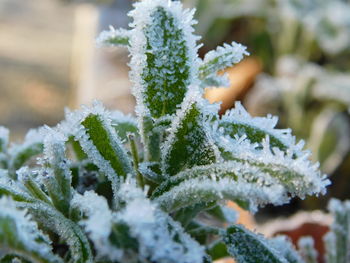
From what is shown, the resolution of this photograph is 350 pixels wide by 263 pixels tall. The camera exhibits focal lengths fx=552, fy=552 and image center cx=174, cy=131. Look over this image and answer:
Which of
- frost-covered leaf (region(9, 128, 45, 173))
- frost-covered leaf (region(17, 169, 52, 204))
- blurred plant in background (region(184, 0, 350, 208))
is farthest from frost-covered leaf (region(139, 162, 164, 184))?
blurred plant in background (region(184, 0, 350, 208))

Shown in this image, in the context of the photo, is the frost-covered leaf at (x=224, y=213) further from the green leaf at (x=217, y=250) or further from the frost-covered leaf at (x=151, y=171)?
the frost-covered leaf at (x=151, y=171)

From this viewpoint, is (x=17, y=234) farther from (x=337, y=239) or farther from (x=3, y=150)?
(x=337, y=239)

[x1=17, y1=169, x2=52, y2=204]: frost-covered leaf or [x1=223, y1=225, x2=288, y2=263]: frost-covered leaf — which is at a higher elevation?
[x1=17, y1=169, x2=52, y2=204]: frost-covered leaf

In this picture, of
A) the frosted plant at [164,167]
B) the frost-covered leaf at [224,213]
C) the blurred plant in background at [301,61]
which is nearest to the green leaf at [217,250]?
the frost-covered leaf at [224,213]

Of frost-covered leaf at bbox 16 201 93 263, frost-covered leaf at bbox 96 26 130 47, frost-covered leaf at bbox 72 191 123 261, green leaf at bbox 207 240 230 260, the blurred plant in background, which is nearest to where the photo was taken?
frost-covered leaf at bbox 72 191 123 261

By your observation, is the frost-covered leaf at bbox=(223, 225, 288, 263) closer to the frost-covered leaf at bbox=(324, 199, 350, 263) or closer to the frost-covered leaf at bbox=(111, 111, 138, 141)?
the frost-covered leaf at bbox=(111, 111, 138, 141)

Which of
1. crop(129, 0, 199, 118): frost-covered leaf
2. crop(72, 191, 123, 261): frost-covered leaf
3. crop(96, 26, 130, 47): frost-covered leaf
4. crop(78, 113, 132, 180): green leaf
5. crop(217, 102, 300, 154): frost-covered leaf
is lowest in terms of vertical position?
crop(72, 191, 123, 261): frost-covered leaf
